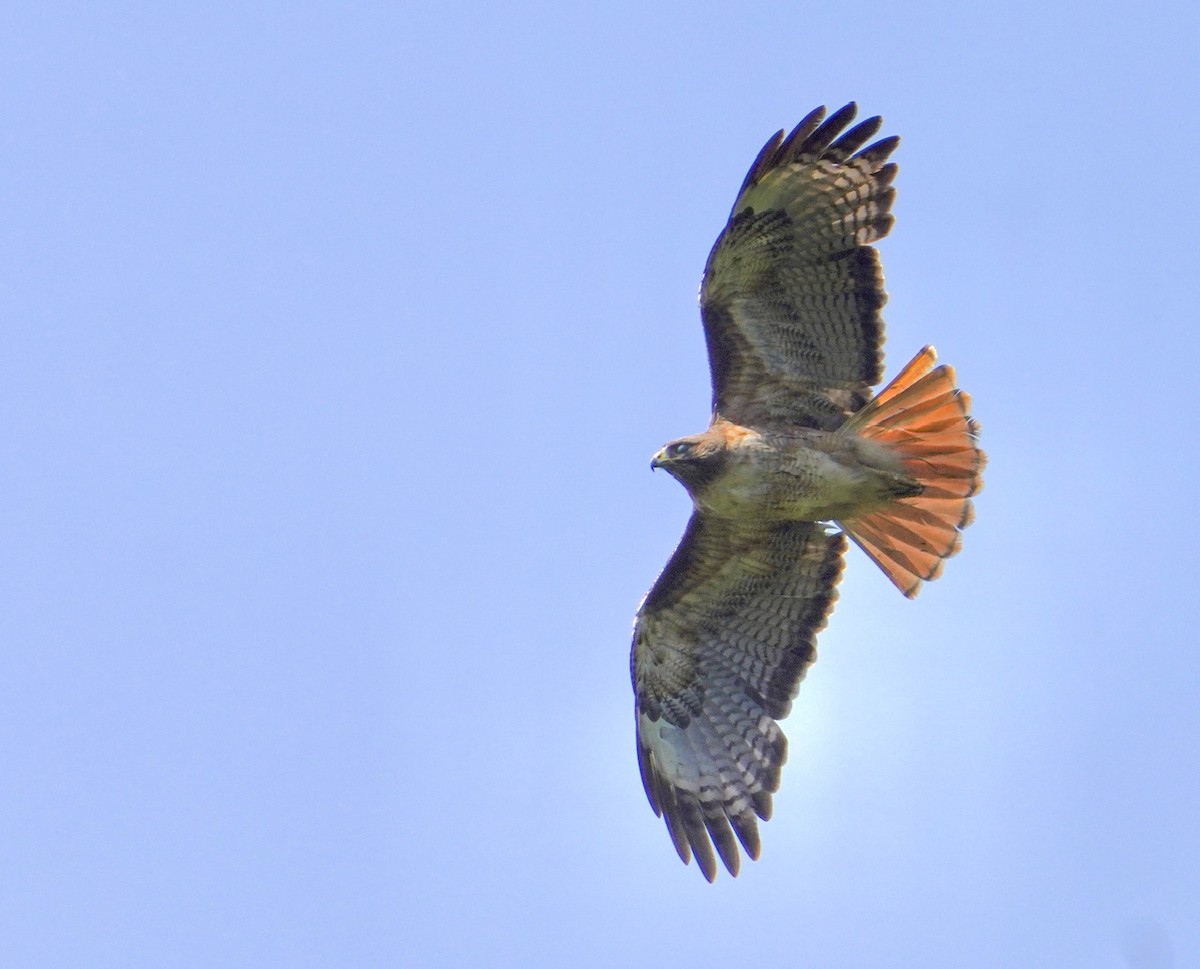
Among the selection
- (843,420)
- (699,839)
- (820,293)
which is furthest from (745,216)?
(699,839)

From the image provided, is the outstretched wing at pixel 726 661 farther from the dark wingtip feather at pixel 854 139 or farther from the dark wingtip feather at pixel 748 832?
the dark wingtip feather at pixel 854 139

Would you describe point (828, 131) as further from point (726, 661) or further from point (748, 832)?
point (748, 832)

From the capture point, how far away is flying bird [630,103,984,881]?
9.92 metres

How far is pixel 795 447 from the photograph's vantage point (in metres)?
10.0

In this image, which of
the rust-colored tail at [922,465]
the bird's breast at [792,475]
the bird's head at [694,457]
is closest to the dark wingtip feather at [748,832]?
the rust-colored tail at [922,465]

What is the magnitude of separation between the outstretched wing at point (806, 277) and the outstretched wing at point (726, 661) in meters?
0.89

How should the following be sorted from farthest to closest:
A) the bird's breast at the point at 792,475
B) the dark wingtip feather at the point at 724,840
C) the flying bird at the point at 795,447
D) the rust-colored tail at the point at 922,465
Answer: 1. the dark wingtip feather at the point at 724,840
2. the bird's breast at the point at 792,475
3. the flying bird at the point at 795,447
4. the rust-colored tail at the point at 922,465

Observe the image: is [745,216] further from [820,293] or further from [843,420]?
[843,420]

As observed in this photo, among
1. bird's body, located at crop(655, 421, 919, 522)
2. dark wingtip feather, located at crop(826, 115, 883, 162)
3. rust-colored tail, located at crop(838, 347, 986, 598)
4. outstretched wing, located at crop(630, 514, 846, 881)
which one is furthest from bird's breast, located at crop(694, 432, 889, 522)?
dark wingtip feather, located at crop(826, 115, 883, 162)

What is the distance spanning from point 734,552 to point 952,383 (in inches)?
68.9

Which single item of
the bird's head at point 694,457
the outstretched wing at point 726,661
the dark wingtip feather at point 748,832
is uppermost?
the bird's head at point 694,457

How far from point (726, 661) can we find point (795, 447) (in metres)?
1.58

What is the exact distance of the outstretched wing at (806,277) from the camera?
32.6 feet

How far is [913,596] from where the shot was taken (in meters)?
10.0
